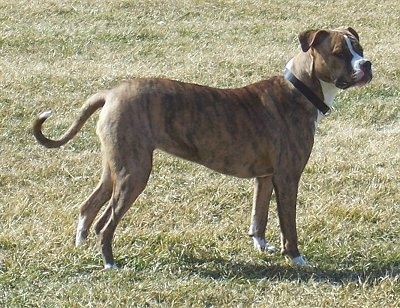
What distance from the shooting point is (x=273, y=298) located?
4.76 meters

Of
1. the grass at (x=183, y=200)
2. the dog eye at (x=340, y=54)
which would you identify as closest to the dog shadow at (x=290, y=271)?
the grass at (x=183, y=200)

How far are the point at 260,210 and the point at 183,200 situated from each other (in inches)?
35.8

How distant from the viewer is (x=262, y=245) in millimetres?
5543

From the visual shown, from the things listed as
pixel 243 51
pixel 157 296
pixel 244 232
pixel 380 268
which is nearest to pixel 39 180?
pixel 244 232

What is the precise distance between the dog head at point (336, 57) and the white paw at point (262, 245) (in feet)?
3.51

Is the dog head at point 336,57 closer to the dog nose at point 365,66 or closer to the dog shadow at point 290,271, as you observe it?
the dog nose at point 365,66

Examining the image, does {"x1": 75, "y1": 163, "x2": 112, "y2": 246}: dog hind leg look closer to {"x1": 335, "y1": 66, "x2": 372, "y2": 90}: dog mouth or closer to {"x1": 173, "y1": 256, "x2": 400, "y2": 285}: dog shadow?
{"x1": 173, "y1": 256, "x2": 400, "y2": 285}: dog shadow

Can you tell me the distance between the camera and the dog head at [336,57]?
518 centimetres

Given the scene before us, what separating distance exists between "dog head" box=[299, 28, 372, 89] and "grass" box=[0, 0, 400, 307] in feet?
3.48

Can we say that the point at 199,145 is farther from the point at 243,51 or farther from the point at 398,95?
the point at 243,51

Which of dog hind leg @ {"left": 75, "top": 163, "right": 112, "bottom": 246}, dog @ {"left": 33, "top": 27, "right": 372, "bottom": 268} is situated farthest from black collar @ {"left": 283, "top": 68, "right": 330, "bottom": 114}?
dog hind leg @ {"left": 75, "top": 163, "right": 112, "bottom": 246}

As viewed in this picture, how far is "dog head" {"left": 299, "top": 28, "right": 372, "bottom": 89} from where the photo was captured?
5184 millimetres

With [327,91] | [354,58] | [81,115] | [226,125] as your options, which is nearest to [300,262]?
[226,125]

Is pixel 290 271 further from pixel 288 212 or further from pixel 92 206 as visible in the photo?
pixel 92 206
